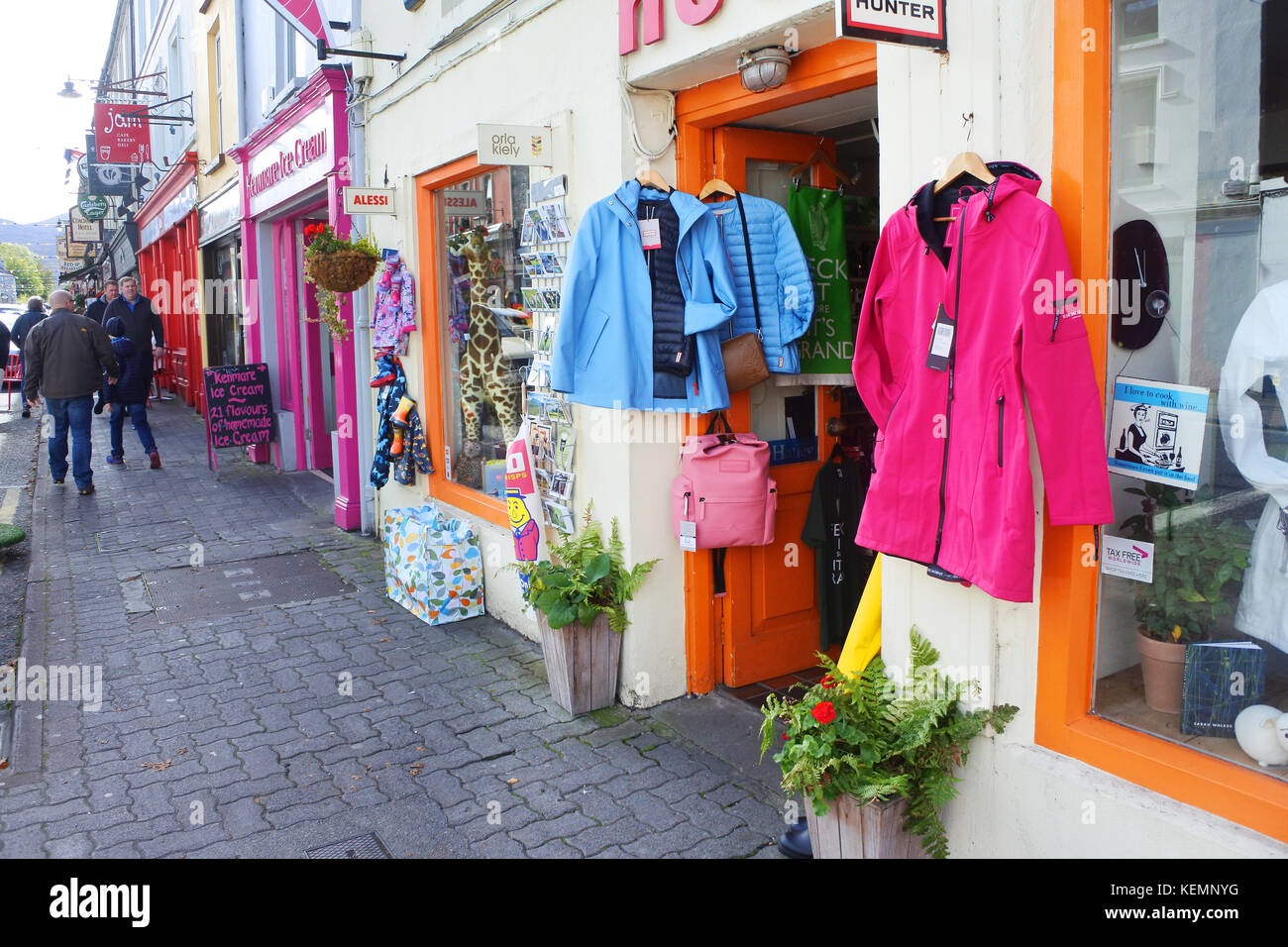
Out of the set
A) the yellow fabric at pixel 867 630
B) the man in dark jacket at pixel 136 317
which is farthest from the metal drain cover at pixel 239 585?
the man in dark jacket at pixel 136 317

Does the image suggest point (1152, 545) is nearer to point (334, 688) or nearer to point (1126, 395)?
point (1126, 395)

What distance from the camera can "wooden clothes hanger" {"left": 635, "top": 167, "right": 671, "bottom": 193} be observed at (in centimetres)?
451

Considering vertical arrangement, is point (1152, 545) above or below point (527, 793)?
above

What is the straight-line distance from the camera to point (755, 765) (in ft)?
13.8

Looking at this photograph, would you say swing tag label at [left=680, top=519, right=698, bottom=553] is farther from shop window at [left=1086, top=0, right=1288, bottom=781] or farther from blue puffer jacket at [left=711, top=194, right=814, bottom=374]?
shop window at [left=1086, top=0, right=1288, bottom=781]

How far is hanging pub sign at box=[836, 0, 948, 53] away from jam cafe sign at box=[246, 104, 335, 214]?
6.21 meters

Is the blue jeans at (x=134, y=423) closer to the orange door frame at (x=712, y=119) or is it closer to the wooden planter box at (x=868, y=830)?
the orange door frame at (x=712, y=119)

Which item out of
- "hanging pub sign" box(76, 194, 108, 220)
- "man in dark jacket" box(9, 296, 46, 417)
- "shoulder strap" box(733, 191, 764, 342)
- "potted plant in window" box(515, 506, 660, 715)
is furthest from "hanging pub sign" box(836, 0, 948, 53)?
"hanging pub sign" box(76, 194, 108, 220)

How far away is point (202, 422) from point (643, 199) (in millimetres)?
13332

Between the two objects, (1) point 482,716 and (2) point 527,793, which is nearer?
(2) point 527,793

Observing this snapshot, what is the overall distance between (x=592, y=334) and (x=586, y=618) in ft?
4.24

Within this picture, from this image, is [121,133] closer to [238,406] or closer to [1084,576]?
[238,406]
